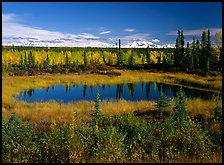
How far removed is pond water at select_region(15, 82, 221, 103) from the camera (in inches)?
1042

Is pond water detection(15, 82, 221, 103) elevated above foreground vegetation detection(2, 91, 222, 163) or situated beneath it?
situated beneath

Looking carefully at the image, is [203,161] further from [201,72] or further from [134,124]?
[201,72]

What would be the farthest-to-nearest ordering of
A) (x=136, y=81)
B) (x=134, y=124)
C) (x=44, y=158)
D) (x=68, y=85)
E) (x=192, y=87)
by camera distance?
(x=136, y=81) → (x=68, y=85) → (x=192, y=87) → (x=134, y=124) → (x=44, y=158)

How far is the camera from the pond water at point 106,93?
86.8 ft

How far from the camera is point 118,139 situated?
20.9 feet

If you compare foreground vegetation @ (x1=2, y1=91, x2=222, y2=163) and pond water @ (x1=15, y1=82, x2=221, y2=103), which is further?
pond water @ (x1=15, y1=82, x2=221, y2=103)

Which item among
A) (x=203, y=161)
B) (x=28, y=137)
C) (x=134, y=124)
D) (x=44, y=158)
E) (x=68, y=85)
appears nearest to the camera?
(x=203, y=161)

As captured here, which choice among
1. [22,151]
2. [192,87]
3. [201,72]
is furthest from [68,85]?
[22,151]

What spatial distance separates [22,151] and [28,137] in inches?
44.7

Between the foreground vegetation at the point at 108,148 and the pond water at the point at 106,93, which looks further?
the pond water at the point at 106,93

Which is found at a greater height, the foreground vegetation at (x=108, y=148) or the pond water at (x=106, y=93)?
the foreground vegetation at (x=108, y=148)

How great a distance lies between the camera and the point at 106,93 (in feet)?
96.2

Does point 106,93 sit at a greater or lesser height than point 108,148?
lesser

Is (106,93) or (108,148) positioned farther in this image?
(106,93)
